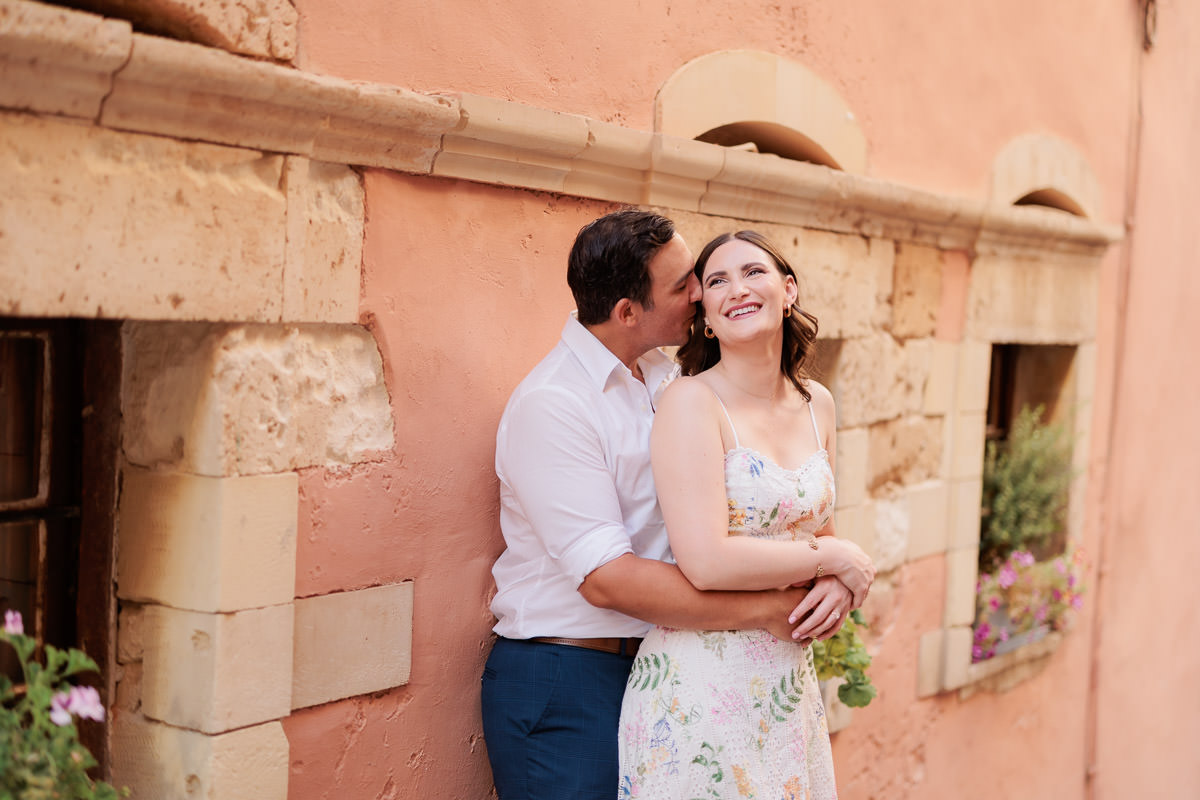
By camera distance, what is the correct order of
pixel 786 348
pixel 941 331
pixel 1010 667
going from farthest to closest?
pixel 1010 667 → pixel 941 331 → pixel 786 348

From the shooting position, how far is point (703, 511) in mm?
2344

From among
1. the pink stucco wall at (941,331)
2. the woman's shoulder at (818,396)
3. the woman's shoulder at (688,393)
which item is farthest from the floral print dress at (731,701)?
the pink stucco wall at (941,331)

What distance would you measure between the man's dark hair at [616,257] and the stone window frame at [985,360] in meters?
2.48

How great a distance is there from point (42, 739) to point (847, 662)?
7.60 feet

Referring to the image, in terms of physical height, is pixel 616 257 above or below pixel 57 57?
below

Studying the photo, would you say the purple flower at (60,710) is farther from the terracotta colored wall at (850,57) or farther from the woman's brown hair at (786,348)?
the woman's brown hair at (786,348)

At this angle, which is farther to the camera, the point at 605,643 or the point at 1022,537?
the point at 1022,537

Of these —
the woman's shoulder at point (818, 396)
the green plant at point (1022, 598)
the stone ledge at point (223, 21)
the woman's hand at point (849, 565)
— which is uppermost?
the stone ledge at point (223, 21)

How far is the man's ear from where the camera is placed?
2.56 m

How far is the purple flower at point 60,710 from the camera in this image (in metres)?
1.75

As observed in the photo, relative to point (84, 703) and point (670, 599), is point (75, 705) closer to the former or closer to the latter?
point (84, 703)

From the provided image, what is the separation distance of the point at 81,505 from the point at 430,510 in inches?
28.7

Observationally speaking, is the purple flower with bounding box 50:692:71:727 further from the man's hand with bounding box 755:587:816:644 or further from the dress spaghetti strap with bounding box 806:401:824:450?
the dress spaghetti strap with bounding box 806:401:824:450

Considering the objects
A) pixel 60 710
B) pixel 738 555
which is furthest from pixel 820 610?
pixel 60 710
